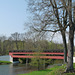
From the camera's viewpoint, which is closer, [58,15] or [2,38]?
[58,15]

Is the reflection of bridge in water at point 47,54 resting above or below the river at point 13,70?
above

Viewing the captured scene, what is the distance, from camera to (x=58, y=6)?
11016 millimetres

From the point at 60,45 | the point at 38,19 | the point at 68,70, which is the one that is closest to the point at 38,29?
the point at 38,19

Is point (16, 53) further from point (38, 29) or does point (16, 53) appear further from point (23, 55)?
point (38, 29)

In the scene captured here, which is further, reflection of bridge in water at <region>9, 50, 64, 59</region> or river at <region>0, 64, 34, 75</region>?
reflection of bridge in water at <region>9, 50, 64, 59</region>

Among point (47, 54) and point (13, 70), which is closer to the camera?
point (13, 70)

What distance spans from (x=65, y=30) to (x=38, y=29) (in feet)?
8.31

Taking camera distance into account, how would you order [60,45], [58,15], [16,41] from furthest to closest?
1. [16,41]
2. [60,45]
3. [58,15]

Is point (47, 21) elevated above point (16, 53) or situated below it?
above

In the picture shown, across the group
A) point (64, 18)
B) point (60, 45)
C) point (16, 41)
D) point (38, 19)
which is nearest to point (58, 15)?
point (64, 18)

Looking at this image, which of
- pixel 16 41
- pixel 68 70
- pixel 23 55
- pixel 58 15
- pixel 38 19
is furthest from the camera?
pixel 16 41

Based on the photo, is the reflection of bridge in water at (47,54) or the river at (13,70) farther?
the reflection of bridge in water at (47,54)

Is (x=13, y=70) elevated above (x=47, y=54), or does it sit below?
below

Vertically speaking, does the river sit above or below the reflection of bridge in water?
below
